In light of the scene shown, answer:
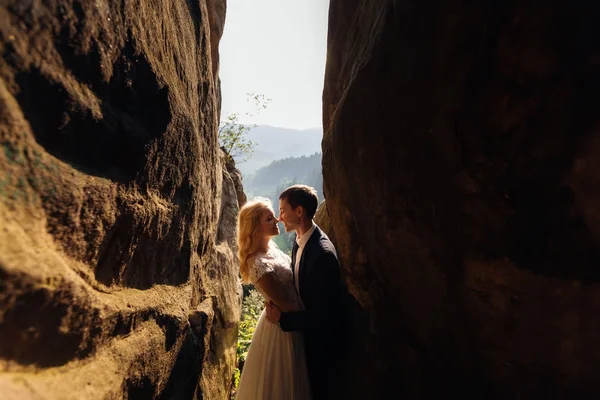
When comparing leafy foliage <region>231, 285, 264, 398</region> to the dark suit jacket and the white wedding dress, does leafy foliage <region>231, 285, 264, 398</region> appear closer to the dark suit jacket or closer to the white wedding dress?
the white wedding dress

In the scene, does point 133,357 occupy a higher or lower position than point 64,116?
lower

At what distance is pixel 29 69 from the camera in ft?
4.45

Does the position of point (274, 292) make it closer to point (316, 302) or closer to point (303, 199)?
point (316, 302)

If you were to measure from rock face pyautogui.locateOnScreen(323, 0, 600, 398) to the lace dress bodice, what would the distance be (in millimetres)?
850

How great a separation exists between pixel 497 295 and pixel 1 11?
266 cm

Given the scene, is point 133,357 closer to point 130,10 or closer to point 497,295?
point 130,10

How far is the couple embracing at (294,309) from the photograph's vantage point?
3.13 m

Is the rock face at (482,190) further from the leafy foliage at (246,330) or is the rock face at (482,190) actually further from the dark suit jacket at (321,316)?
the leafy foliage at (246,330)

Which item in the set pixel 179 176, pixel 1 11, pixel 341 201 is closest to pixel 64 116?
pixel 1 11

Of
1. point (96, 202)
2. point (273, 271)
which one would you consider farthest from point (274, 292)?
point (96, 202)

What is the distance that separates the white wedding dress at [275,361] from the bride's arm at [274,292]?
47 millimetres

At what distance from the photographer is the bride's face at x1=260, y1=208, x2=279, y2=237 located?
352 cm

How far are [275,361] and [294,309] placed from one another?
0.52m

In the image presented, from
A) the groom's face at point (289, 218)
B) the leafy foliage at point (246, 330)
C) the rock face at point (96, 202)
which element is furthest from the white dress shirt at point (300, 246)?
the leafy foliage at point (246, 330)
